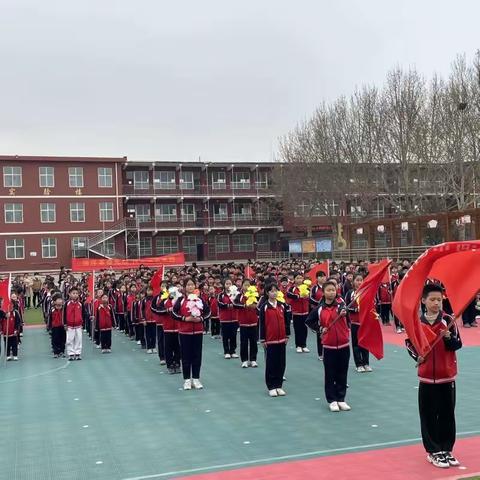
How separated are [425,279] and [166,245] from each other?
4497 cm

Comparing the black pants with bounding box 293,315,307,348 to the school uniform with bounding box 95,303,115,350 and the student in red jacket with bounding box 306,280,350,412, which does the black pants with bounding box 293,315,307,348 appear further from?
the student in red jacket with bounding box 306,280,350,412

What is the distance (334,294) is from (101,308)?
799cm

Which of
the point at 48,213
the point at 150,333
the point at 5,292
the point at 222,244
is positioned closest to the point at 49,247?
the point at 48,213

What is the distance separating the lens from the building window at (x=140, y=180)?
48553mm

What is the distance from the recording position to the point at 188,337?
9.34 metres

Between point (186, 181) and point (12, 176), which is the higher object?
point (12, 176)

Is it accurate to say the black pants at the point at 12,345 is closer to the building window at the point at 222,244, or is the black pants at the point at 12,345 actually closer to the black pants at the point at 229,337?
the black pants at the point at 229,337

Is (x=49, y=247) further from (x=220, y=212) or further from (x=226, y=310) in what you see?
(x=226, y=310)

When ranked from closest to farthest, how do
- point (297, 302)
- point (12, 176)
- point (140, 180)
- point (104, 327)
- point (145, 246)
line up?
1. point (297, 302)
2. point (104, 327)
3. point (12, 176)
4. point (140, 180)
5. point (145, 246)

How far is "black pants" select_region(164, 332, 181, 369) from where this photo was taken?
11.0 m

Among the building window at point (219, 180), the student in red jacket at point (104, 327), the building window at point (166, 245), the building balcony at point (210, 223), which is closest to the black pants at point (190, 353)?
the student in red jacket at point (104, 327)

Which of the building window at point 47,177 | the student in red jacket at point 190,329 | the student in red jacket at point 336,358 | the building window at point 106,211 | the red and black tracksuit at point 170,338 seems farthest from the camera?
the building window at point 106,211

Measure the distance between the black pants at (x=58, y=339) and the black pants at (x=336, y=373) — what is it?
8103mm

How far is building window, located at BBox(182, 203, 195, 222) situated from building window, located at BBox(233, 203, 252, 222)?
12.0 feet
